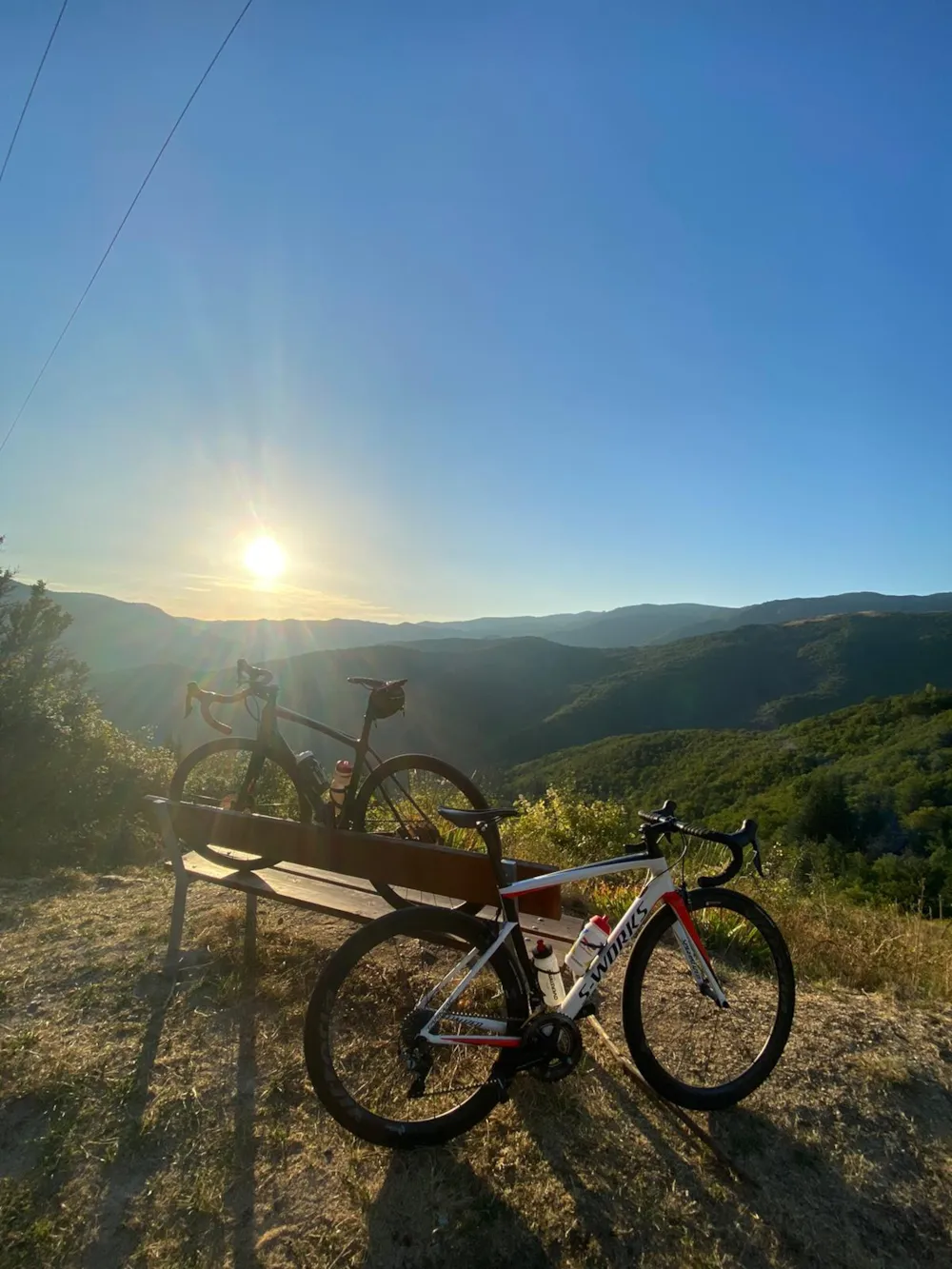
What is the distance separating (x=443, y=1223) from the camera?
2131 mm

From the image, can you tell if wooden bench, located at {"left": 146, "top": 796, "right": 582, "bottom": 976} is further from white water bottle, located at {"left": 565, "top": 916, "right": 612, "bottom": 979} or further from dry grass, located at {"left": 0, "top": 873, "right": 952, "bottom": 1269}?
dry grass, located at {"left": 0, "top": 873, "right": 952, "bottom": 1269}

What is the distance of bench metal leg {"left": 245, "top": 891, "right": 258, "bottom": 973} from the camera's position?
3.77m

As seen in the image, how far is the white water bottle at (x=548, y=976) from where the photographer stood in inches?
102

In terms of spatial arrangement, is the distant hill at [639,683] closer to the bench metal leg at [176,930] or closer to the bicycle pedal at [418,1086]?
the bench metal leg at [176,930]

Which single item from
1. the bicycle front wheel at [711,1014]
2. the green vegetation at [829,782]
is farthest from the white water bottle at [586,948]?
the green vegetation at [829,782]

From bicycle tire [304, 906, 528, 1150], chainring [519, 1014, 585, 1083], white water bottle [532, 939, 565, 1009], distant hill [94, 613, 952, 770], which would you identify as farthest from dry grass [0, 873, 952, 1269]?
distant hill [94, 613, 952, 770]

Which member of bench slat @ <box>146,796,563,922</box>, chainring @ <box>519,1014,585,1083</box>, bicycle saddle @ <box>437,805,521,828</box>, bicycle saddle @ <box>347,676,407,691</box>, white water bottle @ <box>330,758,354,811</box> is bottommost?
chainring @ <box>519,1014,585,1083</box>

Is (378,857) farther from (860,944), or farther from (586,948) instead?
(860,944)

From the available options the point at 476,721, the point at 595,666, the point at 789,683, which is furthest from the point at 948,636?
the point at 476,721

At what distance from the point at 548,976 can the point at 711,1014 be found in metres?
1.22

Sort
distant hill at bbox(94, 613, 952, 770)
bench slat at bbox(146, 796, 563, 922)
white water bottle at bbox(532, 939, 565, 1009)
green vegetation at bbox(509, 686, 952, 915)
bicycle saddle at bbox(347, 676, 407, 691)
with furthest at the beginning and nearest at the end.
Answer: distant hill at bbox(94, 613, 952, 770), green vegetation at bbox(509, 686, 952, 915), bicycle saddle at bbox(347, 676, 407, 691), bench slat at bbox(146, 796, 563, 922), white water bottle at bbox(532, 939, 565, 1009)

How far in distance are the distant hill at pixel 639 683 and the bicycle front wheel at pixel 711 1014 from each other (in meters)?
71.6

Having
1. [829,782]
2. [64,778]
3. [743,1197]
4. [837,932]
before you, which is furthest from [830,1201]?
[829,782]

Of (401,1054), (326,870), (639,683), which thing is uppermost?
(326,870)
